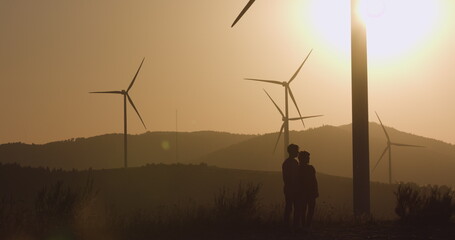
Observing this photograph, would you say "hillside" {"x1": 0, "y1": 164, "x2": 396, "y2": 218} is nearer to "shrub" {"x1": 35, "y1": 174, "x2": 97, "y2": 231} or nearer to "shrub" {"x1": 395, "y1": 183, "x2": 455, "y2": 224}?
"shrub" {"x1": 395, "y1": 183, "x2": 455, "y2": 224}

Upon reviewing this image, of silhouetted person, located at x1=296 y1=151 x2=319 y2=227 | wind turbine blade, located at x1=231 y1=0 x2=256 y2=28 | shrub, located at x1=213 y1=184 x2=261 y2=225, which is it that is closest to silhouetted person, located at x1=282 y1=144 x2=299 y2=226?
silhouetted person, located at x1=296 y1=151 x2=319 y2=227

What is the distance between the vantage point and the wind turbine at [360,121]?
92.1 feet

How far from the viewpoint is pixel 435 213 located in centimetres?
2388

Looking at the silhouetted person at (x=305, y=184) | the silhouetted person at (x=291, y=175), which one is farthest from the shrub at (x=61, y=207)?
the silhouetted person at (x=305, y=184)

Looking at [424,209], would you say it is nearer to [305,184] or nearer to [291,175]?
[305,184]

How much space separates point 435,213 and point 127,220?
27.7 ft

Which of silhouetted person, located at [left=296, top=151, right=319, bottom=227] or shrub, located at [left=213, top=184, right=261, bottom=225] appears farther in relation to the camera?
shrub, located at [left=213, top=184, right=261, bottom=225]

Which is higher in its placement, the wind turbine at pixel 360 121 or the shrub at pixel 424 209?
the wind turbine at pixel 360 121

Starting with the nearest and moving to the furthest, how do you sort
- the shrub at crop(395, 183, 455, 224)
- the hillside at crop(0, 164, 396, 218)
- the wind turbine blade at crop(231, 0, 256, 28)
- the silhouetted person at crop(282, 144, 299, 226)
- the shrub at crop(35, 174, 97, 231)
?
1. the shrub at crop(35, 174, 97, 231)
2. the silhouetted person at crop(282, 144, 299, 226)
3. the shrub at crop(395, 183, 455, 224)
4. the wind turbine blade at crop(231, 0, 256, 28)
5. the hillside at crop(0, 164, 396, 218)

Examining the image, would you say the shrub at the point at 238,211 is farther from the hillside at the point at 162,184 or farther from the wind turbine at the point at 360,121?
the hillside at the point at 162,184

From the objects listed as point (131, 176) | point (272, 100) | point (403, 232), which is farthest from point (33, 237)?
point (131, 176)

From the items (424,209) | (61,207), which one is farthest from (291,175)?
(61,207)

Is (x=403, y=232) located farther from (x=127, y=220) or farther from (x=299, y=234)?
(x=127, y=220)

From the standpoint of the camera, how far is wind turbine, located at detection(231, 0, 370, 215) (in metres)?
28.1
